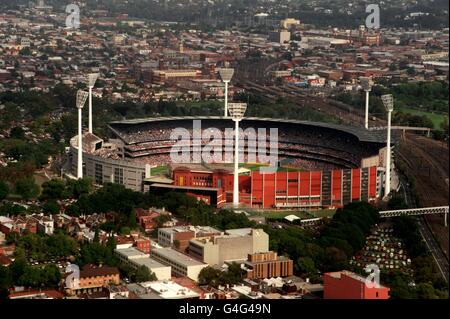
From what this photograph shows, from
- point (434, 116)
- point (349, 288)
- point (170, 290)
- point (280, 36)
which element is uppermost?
point (349, 288)

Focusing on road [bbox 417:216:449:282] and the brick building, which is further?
road [bbox 417:216:449:282]

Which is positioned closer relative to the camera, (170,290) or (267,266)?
(170,290)

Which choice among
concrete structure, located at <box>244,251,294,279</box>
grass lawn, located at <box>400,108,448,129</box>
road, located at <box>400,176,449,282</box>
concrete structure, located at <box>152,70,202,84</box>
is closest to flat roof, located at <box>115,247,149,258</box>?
concrete structure, located at <box>244,251,294,279</box>

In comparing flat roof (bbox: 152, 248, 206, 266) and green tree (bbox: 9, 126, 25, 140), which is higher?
flat roof (bbox: 152, 248, 206, 266)

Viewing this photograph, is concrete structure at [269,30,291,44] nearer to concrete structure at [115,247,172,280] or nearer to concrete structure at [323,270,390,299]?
concrete structure at [115,247,172,280]

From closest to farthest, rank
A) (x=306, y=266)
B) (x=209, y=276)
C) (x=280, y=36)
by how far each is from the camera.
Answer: (x=209, y=276) < (x=306, y=266) < (x=280, y=36)

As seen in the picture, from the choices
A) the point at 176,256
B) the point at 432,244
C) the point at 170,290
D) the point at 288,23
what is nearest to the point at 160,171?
the point at 432,244

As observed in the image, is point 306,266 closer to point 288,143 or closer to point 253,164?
point 253,164
